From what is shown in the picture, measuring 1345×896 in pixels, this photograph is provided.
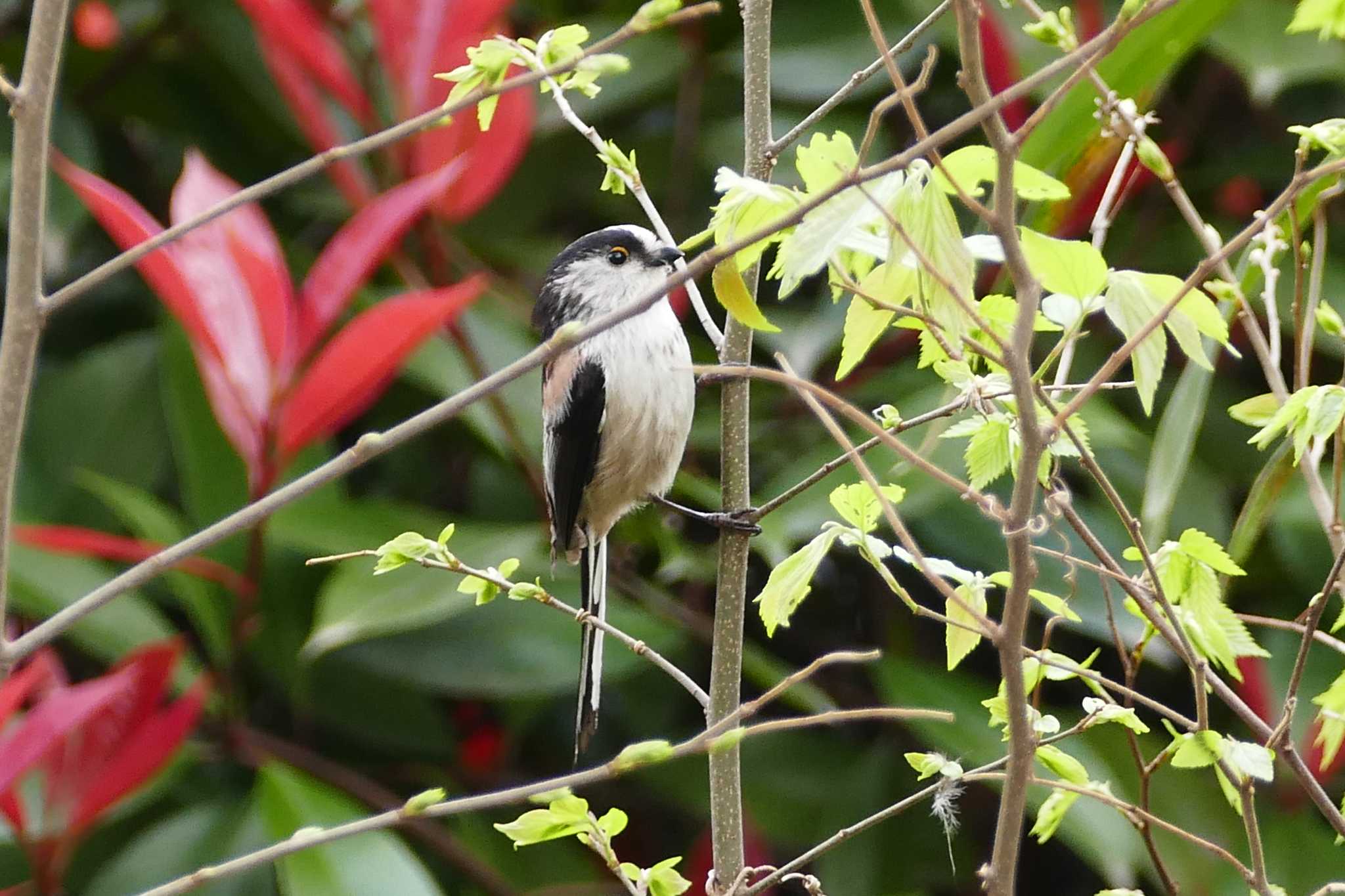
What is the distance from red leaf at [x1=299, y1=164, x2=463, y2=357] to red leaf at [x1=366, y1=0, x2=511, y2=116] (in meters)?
0.29

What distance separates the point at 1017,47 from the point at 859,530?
1547 millimetres

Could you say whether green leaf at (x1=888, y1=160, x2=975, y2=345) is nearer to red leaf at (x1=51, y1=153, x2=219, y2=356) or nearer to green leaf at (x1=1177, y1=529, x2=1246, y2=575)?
green leaf at (x1=1177, y1=529, x2=1246, y2=575)

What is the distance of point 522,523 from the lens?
98.6 inches

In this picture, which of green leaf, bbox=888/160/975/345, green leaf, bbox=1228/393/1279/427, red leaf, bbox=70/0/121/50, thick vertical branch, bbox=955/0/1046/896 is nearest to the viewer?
thick vertical branch, bbox=955/0/1046/896

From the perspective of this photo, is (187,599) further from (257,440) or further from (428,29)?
(428,29)

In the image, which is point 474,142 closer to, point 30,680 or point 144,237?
point 144,237

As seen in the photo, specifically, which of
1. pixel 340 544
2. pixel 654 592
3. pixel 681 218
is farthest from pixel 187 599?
pixel 681 218

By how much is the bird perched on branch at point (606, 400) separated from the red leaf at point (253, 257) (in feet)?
1.46

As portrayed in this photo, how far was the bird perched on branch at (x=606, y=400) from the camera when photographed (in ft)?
7.10

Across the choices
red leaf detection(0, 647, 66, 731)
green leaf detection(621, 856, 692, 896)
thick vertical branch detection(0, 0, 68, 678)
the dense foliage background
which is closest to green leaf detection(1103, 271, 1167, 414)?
green leaf detection(621, 856, 692, 896)

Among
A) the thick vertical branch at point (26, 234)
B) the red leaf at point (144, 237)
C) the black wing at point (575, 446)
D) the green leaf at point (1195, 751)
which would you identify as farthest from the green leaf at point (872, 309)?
the black wing at point (575, 446)

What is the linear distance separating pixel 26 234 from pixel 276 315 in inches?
44.3

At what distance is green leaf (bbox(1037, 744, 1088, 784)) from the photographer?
3.43 feet

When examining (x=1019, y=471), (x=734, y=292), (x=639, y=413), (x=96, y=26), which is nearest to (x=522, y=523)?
(x=639, y=413)
